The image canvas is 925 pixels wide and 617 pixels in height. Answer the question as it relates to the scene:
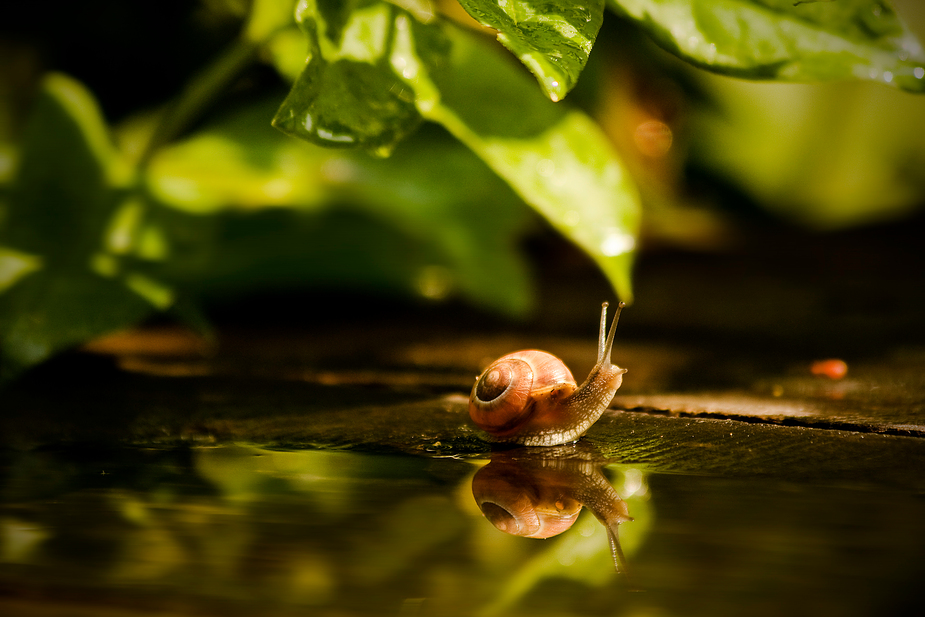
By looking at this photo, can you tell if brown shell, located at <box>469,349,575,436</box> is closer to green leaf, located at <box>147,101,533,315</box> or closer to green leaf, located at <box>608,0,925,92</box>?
green leaf, located at <box>608,0,925,92</box>

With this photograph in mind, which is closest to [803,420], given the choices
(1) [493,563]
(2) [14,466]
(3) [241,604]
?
(1) [493,563]

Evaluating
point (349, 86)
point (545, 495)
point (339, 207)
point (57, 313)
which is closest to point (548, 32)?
point (349, 86)

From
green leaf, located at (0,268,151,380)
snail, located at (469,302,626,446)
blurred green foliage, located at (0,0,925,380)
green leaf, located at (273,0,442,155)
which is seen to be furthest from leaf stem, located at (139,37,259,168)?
snail, located at (469,302,626,446)

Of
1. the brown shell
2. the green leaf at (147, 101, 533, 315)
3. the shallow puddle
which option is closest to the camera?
the shallow puddle

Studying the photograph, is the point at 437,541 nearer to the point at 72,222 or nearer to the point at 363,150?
the point at 363,150

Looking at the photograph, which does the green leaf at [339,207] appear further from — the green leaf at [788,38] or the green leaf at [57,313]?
the green leaf at [788,38]

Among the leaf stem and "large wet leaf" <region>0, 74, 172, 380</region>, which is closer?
"large wet leaf" <region>0, 74, 172, 380</region>

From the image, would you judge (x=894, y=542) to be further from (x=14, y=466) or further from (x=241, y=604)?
(x=14, y=466)

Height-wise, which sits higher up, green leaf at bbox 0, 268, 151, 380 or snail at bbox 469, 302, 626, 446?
green leaf at bbox 0, 268, 151, 380

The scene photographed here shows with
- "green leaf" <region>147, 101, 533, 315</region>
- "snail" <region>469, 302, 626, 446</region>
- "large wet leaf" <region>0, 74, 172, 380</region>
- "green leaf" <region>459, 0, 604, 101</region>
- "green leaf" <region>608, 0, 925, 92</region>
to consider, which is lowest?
"snail" <region>469, 302, 626, 446</region>
